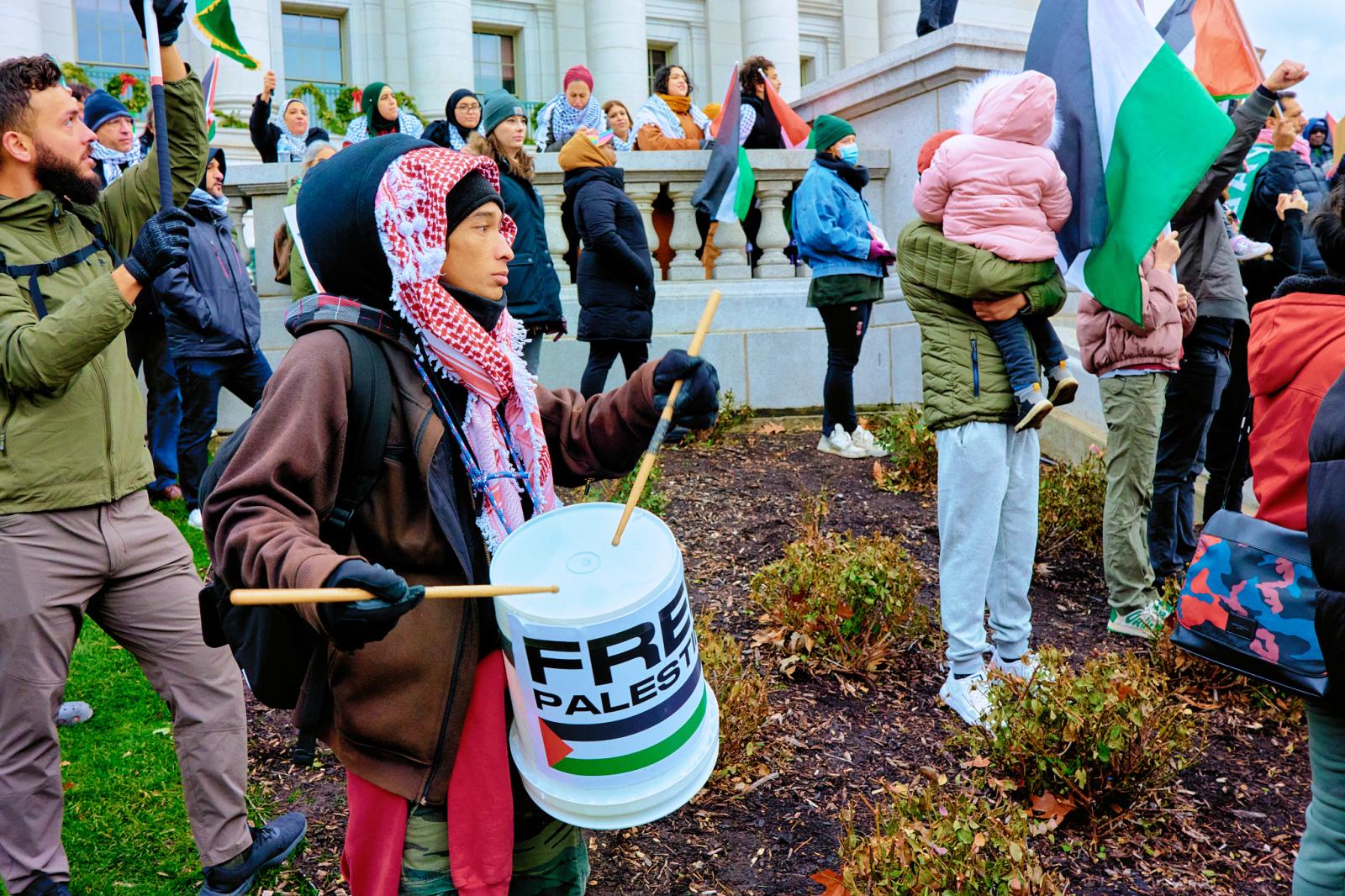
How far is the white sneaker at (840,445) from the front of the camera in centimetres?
744

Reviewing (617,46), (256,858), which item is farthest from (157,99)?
(617,46)

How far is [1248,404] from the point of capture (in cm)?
303

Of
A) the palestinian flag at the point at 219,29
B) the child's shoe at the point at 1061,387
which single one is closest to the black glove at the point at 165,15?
the palestinian flag at the point at 219,29

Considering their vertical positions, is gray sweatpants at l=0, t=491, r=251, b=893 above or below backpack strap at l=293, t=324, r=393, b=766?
below

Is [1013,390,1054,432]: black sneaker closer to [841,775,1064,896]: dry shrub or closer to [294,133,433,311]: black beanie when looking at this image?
[841,775,1064,896]: dry shrub

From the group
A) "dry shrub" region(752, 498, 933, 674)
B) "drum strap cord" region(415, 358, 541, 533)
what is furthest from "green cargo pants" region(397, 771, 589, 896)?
"dry shrub" region(752, 498, 933, 674)

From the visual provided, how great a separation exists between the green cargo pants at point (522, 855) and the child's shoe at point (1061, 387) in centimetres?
234

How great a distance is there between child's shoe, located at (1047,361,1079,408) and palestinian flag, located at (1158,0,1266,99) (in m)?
2.38

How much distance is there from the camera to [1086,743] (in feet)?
11.8

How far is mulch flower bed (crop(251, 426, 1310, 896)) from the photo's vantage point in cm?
344

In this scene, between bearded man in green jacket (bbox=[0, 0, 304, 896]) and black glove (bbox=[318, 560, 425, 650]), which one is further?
bearded man in green jacket (bbox=[0, 0, 304, 896])

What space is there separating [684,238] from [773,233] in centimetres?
75

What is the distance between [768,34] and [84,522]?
21.0 m

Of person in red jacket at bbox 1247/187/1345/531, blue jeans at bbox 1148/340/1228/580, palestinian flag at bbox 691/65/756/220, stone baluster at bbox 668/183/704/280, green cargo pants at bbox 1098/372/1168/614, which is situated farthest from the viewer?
stone baluster at bbox 668/183/704/280
